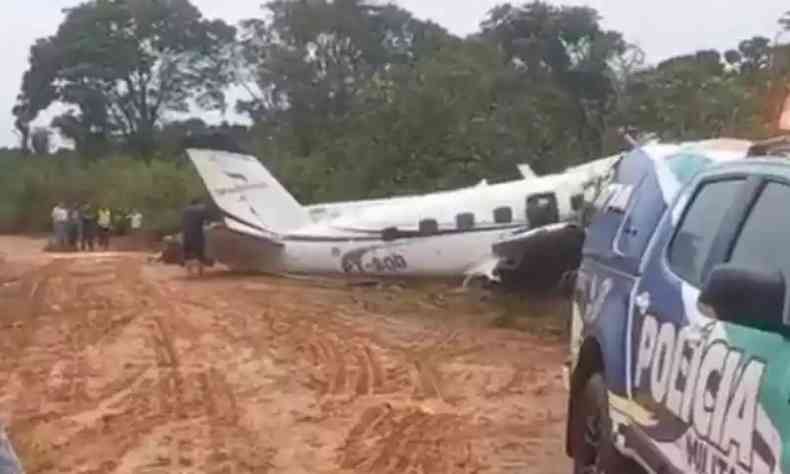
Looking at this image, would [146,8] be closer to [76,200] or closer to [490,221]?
[76,200]

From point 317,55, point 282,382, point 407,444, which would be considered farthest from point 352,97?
point 407,444

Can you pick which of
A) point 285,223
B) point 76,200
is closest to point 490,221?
point 285,223

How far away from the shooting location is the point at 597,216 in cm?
759

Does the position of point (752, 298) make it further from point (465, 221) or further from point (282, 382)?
point (465, 221)

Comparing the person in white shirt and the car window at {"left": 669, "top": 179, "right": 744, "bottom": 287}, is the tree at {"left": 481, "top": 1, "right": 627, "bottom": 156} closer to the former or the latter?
the person in white shirt

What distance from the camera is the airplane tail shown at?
985 inches

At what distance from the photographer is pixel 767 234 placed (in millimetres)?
4695

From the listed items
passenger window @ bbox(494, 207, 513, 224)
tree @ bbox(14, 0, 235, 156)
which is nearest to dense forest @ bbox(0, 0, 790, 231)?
tree @ bbox(14, 0, 235, 156)

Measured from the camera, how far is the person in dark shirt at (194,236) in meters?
26.6

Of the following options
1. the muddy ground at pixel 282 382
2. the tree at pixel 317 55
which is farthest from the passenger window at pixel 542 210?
the tree at pixel 317 55

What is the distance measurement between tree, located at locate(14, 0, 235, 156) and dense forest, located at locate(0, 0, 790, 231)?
3.0 inches

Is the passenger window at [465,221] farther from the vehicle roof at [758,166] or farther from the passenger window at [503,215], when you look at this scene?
the vehicle roof at [758,166]

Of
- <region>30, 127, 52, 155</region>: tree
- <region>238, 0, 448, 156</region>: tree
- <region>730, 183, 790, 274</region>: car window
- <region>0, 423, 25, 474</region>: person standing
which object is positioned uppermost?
<region>238, 0, 448, 156</region>: tree

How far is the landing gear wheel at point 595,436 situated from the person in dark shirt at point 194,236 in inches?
775
